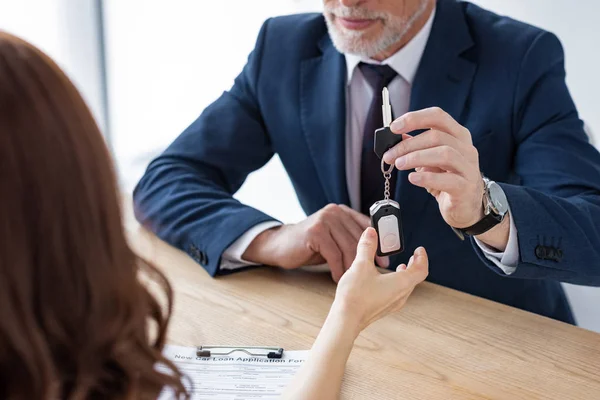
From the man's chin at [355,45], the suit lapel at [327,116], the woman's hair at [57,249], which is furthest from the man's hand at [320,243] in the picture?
the woman's hair at [57,249]

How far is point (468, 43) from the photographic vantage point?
5.39 feet

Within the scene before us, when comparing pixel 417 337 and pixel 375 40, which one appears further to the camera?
pixel 375 40

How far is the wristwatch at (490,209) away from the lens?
49.1 inches

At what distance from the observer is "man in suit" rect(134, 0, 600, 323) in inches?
52.6

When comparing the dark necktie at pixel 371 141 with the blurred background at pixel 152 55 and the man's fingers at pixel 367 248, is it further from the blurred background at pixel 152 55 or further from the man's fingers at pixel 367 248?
the blurred background at pixel 152 55

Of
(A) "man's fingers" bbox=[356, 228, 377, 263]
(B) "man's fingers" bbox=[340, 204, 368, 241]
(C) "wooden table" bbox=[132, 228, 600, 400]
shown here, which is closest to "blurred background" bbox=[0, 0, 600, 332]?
(B) "man's fingers" bbox=[340, 204, 368, 241]

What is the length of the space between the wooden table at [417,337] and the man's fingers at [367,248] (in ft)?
0.62

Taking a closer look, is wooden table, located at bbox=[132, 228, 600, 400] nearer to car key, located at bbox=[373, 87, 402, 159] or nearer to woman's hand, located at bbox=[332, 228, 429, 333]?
woman's hand, located at bbox=[332, 228, 429, 333]

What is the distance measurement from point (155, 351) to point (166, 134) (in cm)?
283

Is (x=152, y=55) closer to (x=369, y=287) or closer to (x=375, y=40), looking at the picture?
(x=375, y=40)

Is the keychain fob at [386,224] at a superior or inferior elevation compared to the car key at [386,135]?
Result: inferior

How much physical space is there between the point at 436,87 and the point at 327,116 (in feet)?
0.85

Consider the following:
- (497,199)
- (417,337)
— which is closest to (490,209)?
(497,199)

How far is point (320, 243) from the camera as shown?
1383mm
